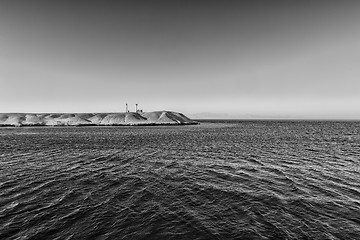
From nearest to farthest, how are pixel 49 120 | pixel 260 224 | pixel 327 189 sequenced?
pixel 260 224 < pixel 327 189 < pixel 49 120

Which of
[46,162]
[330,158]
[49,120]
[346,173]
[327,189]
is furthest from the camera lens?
[49,120]

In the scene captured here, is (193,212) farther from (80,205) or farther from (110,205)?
(80,205)

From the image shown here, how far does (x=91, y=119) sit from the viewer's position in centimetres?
16075

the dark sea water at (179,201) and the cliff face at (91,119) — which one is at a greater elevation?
the cliff face at (91,119)

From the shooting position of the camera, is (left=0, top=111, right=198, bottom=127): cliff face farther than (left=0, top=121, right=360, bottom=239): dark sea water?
Yes

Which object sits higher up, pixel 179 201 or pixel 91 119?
pixel 91 119

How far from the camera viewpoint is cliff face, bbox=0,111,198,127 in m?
149

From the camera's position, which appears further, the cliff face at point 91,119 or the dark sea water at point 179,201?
the cliff face at point 91,119

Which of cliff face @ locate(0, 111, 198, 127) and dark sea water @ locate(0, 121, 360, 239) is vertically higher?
cliff face @ locate(0, 111, 198, 127)

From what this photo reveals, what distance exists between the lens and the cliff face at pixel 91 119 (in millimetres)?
149375

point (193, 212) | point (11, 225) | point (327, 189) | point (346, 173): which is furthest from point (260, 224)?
point (346, 173)

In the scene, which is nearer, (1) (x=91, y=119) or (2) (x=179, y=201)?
(2) (x=179, y=201)

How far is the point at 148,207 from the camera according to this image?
14.1m

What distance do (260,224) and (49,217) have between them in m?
12.8
